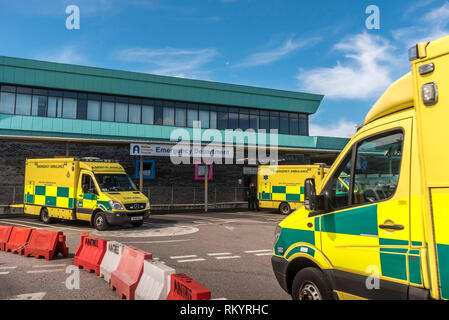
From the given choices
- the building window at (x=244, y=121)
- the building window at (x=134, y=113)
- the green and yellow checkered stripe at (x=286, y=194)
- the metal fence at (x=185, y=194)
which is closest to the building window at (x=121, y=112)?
the building window at (x=134, y=113)

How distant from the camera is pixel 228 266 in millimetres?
7484

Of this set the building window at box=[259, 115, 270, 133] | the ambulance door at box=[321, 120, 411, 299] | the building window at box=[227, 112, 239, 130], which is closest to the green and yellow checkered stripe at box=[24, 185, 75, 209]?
the ambulance door at box=[321, 120, 411, 299]

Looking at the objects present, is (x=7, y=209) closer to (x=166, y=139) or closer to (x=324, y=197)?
(x=166, y=139)

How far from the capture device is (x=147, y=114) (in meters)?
29.9

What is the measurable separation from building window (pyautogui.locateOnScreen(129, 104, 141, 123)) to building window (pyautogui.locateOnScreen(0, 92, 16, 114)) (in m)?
8.41

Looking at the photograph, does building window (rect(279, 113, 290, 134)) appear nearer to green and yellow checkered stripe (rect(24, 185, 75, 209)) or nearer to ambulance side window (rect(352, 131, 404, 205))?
green and yellow checkered stripe (rect(24, 185, 75, 209))

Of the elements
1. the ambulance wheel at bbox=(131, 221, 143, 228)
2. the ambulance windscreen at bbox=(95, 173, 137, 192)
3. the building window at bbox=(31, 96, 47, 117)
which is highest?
the building window at bbox=(31, 96, 47, 117)

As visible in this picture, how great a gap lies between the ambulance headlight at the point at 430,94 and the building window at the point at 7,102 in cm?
2867

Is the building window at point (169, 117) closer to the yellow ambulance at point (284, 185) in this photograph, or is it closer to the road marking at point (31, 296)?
the yellow ambulance at point (284, 185)

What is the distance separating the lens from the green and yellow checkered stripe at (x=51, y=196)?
14086mm

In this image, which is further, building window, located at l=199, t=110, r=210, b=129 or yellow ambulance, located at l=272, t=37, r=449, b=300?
building window, located at l=199, t=110, r=210, b=129

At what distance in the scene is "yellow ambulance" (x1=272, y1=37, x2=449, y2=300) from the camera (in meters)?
2.89

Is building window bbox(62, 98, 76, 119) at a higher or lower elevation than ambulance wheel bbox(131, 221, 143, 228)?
higher

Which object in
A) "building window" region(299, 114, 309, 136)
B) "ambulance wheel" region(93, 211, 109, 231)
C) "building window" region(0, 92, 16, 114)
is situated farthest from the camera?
"building window" region(299, 114, 309, 136)
